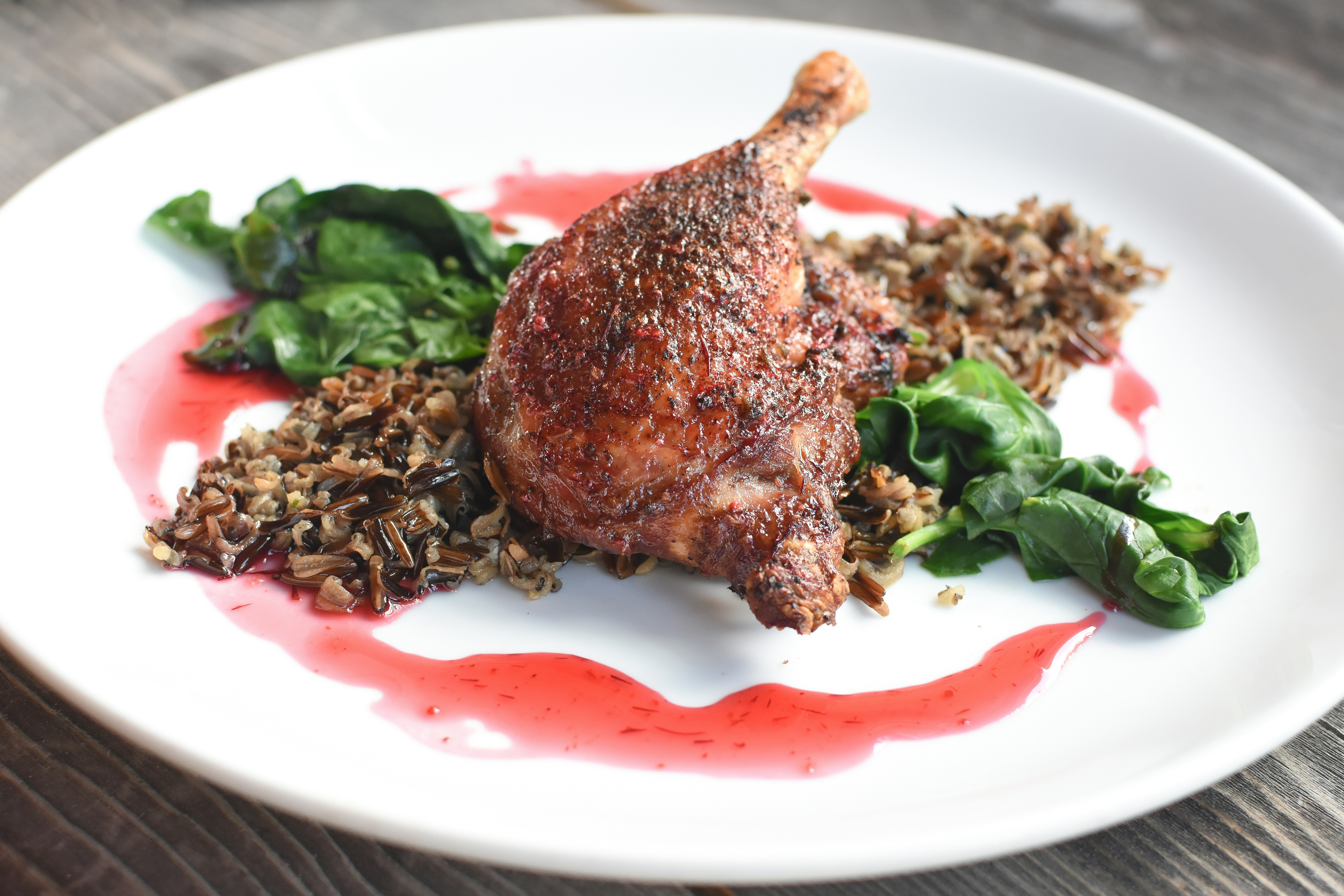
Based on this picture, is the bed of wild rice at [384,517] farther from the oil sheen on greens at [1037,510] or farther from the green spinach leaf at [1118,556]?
the green spinach leaf at [1118,556]

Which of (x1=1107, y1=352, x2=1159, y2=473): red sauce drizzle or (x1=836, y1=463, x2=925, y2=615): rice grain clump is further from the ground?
(x1=1107, y1=352, x2=1159, y2=473): red sauce drizzle

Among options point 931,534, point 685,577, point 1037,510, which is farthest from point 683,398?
point 1037,510

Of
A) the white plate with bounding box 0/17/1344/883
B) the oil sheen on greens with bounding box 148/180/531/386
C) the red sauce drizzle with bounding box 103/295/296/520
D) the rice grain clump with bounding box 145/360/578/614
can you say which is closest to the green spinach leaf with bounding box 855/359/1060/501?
the white plate with bounding box 0/17/1344/883

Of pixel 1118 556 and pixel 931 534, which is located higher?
pixel 1118 556

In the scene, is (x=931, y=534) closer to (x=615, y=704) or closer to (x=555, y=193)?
(x=615, y=704)

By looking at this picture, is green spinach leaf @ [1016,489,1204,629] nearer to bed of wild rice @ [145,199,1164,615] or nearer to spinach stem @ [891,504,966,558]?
spinach stem @ [891,504,966,558]

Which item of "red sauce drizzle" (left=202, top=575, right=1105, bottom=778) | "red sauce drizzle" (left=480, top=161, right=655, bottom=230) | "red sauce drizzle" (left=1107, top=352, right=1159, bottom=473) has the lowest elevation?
"red sauce drizzle" (left=202, top=575, right=1105, bottom=778)
